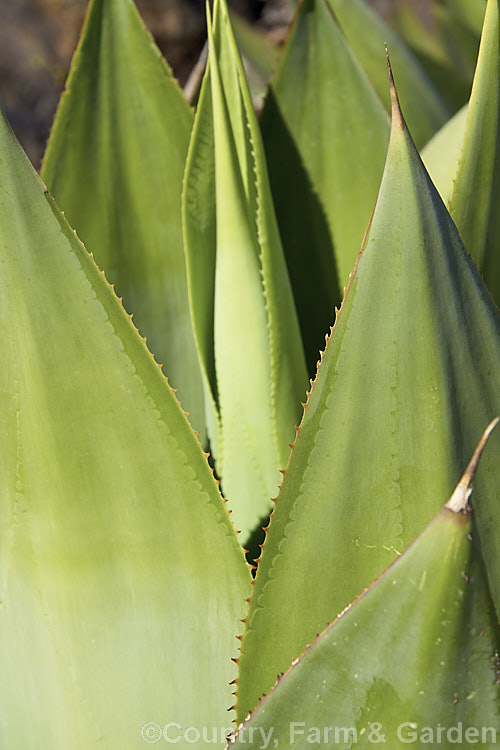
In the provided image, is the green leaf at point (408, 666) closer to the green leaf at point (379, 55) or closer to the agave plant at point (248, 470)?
the agave plant at point (248, 470)

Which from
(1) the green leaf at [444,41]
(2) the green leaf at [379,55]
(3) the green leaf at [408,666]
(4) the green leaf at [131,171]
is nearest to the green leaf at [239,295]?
(4) the green leaf at [131,171]

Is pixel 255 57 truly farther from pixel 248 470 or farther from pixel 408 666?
pixel 408 666

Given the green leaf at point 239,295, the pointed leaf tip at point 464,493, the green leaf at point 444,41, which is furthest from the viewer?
the green leaf at point 444,41

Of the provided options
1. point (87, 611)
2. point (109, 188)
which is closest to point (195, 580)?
point (87, 611)

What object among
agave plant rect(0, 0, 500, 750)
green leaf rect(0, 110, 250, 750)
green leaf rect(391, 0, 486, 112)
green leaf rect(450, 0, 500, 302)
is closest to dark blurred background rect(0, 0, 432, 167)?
green leaf rect(391, 0, 486, 112)

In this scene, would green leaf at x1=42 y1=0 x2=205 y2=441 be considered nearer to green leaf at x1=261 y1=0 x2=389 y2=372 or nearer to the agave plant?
the agave plant
